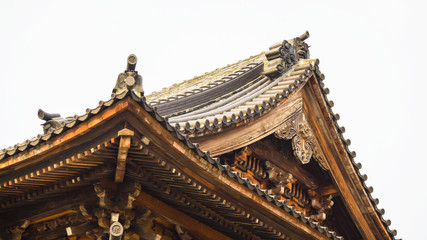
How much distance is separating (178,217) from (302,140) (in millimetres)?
3636

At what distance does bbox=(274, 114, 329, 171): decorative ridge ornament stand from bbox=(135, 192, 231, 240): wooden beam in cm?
250

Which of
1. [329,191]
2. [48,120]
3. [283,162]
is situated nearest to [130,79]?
[48,120]

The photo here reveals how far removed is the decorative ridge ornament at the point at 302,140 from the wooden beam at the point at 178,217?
8.20 feet

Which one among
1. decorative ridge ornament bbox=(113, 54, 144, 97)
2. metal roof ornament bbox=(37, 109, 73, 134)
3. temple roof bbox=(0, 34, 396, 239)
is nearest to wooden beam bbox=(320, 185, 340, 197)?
temple roof bbox=(0, 34, 396, 239)

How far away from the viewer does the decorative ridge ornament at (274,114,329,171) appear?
1052 cm

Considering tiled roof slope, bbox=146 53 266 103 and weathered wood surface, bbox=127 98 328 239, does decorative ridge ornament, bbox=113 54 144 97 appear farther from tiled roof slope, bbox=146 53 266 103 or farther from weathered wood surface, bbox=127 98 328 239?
tiled roof slope, bbox=146 53 266 103

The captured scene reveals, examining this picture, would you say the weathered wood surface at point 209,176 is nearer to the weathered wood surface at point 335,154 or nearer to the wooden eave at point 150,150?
the wooden eave at point 150,150

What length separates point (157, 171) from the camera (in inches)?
274

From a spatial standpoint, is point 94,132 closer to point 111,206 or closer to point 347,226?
point 111,206

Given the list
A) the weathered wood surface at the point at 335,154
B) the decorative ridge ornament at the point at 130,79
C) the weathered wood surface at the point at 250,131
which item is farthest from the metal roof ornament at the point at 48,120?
the weathered wood surface at the point at 335,154

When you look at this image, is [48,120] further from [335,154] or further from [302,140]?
[335,154]

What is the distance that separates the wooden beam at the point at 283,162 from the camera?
1033 centimetres

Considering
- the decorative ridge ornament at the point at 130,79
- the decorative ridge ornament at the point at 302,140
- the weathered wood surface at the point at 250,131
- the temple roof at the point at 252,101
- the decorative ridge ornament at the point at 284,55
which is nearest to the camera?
the decorative ridge ornament at the point at 130,79

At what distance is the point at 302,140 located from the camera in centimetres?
1081
